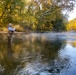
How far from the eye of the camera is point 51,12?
45.5m

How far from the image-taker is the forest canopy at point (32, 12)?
104 feet

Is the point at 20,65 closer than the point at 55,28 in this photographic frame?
Yes

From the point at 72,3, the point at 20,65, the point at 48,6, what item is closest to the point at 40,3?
the point at 48,6

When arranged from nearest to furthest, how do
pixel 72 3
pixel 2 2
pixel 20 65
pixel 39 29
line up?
pixel 20 65 → pixel 2 2 → pixel 72 3 → pixel 39 29

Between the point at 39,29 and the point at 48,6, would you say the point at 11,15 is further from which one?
the point at 39,29

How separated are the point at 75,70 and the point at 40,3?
150ft

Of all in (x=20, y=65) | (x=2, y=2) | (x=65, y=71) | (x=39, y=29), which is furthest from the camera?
(x=39, y=29)

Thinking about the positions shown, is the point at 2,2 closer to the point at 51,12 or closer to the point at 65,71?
the point at 51,12

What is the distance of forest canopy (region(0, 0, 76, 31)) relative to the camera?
31.7 metres

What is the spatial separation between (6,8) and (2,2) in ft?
3.36

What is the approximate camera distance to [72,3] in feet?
134

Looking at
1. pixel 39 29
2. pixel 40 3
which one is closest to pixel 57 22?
pixel 39 29

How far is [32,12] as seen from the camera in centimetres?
4016

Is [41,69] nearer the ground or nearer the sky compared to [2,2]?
nearer the ground
